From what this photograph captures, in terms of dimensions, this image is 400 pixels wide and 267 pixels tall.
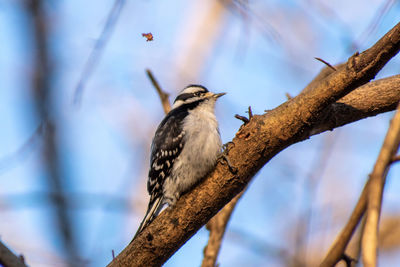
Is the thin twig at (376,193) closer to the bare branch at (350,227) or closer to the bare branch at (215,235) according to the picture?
the bare branch at (350,227)

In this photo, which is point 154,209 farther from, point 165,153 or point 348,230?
point 348,230

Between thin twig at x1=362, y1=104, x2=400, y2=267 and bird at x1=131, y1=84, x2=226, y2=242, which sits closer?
thin twig at x1=362, y1=104, x2=400, y2=267

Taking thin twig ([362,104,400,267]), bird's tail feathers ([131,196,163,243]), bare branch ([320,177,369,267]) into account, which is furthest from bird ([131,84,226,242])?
thin twig ([362,104,400,267])

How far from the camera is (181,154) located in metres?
5.12

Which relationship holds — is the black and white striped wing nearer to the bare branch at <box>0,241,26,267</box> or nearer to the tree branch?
the tree branch

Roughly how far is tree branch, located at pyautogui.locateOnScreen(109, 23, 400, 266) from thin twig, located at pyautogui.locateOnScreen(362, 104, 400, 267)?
6.45ft

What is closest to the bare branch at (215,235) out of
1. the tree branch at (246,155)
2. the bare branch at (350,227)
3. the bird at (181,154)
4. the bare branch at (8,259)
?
the bird at (181,154)

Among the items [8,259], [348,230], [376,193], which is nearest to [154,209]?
[8,259]

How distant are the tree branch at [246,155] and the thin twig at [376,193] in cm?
197

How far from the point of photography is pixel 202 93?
20.7 feet

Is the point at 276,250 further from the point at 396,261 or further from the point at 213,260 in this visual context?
the point at 396,261

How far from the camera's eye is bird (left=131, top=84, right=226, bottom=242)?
4617 mm

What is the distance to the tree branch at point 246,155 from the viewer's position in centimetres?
355

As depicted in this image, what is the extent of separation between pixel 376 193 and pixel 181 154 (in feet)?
12.1
